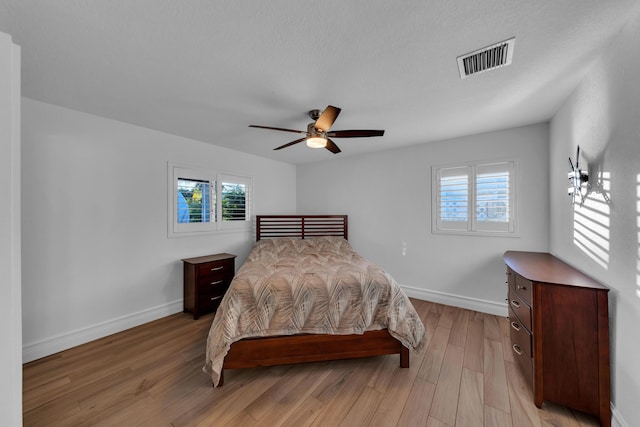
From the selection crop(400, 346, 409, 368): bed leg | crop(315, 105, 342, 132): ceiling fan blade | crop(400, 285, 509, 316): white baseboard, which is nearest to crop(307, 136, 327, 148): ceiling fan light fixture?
crop(315, 105, 342, 132): ceiling fan blade

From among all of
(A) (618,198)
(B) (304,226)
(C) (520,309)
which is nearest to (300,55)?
(A) (618,198)

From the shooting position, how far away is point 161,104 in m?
2.34

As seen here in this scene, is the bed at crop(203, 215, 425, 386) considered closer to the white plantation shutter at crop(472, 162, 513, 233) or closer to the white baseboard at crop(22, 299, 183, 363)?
the white baseboard at crop(22, 299, 183, 363)

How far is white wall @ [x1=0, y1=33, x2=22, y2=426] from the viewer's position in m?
1.05

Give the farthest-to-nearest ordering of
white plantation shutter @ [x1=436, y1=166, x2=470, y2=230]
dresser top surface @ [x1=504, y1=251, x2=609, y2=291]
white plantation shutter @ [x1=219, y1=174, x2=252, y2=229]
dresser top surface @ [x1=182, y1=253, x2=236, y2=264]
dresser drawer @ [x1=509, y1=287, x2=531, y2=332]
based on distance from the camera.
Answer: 1. white plantation shutter @ [x1=219, y1=174, x2=252, y2=229]
2. white plantation shutter @ [x1=436, y1=166, x2=470, y2=230]
3. dresser top surface @ [x1=182, y1=253, x2=236, y2=264]
4. dresser drawer @ [x1=509, y1=287, x2=531, y2=332]
5. dresser top surface @ [x1=504, y1=251, x2=609, y2=291]

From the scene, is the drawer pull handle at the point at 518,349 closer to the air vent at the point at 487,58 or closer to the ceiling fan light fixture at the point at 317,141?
the air vent at the point at 487,58

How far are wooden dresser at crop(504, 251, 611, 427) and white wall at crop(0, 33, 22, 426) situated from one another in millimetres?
2914

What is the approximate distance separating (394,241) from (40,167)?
435 cm

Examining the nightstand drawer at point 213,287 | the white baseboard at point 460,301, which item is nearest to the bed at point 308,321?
the nightstand drawer at point 213,287

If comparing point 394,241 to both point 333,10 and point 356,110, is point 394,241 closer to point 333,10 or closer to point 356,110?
point 356,110

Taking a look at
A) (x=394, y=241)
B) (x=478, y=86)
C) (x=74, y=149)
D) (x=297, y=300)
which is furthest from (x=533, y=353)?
(x=74, y=149)

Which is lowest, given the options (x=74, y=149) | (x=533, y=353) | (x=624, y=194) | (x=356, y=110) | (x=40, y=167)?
(x=533, y=353)

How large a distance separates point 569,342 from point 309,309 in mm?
1800

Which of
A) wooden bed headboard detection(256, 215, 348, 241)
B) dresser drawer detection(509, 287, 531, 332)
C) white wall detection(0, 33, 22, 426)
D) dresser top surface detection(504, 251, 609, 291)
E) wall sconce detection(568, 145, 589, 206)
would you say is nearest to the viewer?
white wall detection(0, 33, 22, 426)
